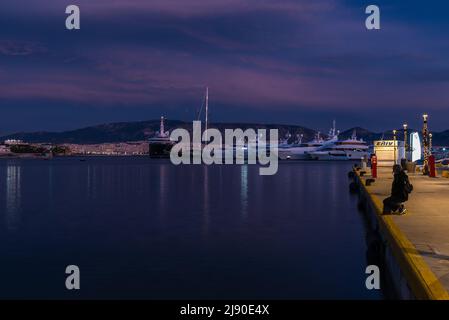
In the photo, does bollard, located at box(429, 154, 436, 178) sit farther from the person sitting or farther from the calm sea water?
the person sitting

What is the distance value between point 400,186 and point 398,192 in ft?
1.90

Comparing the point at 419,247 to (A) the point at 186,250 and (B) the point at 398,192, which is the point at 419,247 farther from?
(A) the point at 186,250

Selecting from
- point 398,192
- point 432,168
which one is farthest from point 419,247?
point 432,168

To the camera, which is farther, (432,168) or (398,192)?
(432,168)

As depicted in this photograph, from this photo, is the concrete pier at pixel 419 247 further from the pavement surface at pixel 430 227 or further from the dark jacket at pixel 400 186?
the dark jacket at pixel 400 186

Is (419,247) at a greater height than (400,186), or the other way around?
(400,186)

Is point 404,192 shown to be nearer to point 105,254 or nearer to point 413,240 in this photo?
point 413,240

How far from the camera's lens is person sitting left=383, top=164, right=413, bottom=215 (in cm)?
1830

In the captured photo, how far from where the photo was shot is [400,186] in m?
18.4

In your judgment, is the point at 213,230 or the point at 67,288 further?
the point at 213,230

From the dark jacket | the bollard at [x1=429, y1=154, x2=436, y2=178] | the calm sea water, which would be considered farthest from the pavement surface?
the bollard at [x1=429, y1=154, x2=436, y2=178]

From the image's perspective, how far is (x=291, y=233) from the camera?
30.2 meters
